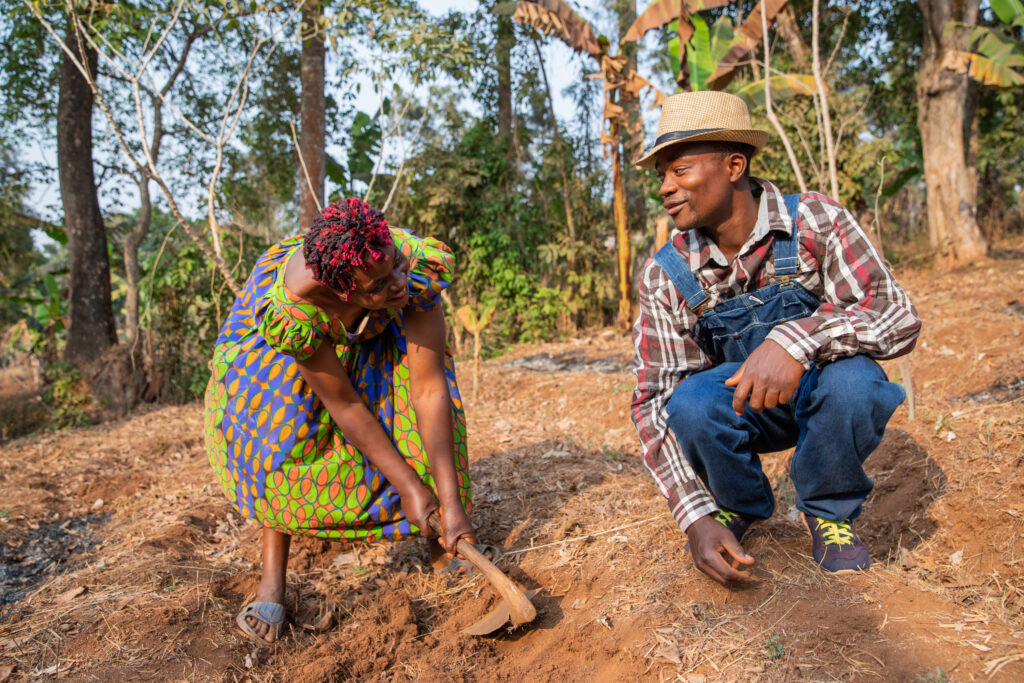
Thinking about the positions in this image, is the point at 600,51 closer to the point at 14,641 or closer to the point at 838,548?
the point at 838,548

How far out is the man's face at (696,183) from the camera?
6.54 ft

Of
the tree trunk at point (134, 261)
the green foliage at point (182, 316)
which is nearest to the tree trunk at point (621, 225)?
the green foliage at point (182, 316)

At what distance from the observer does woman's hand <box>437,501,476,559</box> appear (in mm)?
2156

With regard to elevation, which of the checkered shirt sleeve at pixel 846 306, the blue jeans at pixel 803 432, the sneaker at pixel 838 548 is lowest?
the sneaker at pixel 838 548

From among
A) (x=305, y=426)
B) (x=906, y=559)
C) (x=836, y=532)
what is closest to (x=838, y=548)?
(x=836, y=532)

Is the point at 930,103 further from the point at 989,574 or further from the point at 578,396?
the point at 989,574

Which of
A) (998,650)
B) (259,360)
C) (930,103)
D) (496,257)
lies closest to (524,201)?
(496,257)

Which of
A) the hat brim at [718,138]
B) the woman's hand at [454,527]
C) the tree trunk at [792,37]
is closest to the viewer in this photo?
the hat brim at [718,138]

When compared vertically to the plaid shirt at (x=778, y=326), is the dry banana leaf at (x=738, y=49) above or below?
above

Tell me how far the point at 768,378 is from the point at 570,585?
42.0 inches

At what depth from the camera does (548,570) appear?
252cm

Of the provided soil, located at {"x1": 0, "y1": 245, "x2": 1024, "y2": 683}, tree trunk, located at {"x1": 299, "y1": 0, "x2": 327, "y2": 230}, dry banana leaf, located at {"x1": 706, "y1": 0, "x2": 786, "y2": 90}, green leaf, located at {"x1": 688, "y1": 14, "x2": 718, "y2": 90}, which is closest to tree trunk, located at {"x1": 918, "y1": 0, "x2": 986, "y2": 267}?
dry banana leaf, located at {"x1": 706, "y1": 0, "x2": 786, "y2": 90}

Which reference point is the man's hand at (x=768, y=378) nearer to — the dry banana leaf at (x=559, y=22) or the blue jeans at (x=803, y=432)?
the blue jeans at (x=803, y=432)

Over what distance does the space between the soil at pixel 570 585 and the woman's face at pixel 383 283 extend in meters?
1.13
